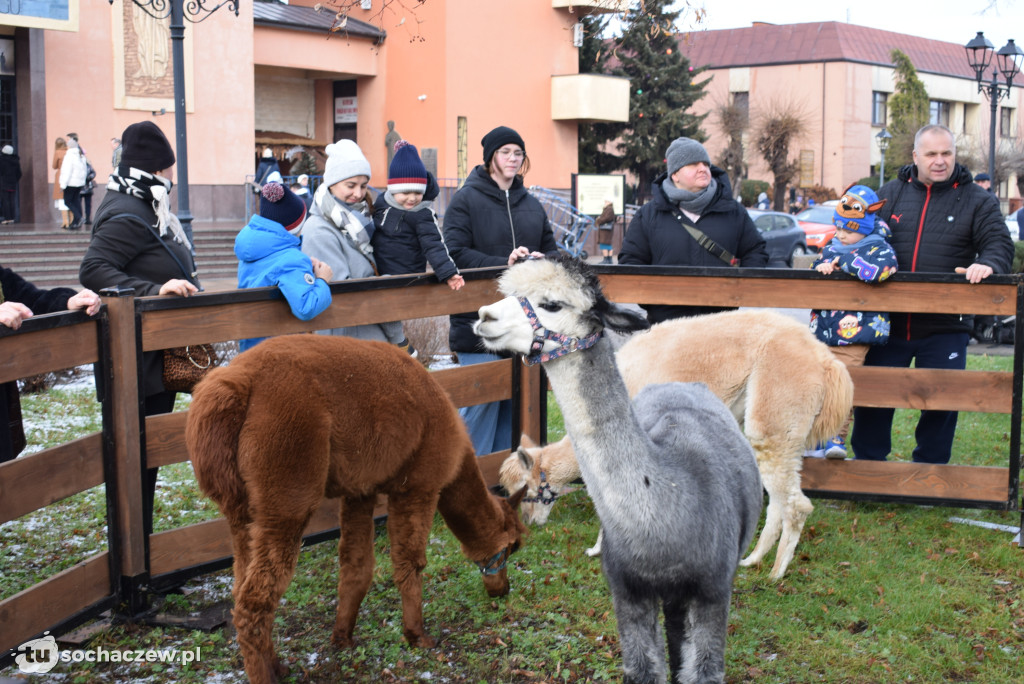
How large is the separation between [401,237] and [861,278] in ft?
8.73

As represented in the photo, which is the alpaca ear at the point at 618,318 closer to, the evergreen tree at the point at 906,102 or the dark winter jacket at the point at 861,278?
the dark winter jacket at the point at 861,278

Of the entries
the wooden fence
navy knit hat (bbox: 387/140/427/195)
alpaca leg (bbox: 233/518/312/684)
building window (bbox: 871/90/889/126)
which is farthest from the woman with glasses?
building window (bbox: 871/90/889/126)

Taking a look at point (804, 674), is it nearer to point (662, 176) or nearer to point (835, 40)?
point (662, 176)

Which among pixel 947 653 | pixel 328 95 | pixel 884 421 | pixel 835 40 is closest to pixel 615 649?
pixel 947 653

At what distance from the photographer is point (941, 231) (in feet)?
18.6

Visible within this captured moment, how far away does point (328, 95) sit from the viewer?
2877 cm

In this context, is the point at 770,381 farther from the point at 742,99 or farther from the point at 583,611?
the point at 742,99

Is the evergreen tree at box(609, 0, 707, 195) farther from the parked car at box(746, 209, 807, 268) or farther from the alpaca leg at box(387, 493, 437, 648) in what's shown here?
the alpaca leg at box(387, 493, 437, 648)

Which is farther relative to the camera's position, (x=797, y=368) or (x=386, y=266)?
(x=386, y=266)

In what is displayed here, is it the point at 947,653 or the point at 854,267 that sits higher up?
the point at 854,267

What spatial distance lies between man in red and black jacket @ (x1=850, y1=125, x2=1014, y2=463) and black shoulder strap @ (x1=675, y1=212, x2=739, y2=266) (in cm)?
103

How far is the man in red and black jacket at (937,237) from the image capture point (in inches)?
219

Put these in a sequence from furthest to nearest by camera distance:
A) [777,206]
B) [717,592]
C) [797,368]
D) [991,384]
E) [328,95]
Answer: [777,206] < [328,95] < [991,384] < [797,368] < [717,592]

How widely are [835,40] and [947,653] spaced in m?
54.5
